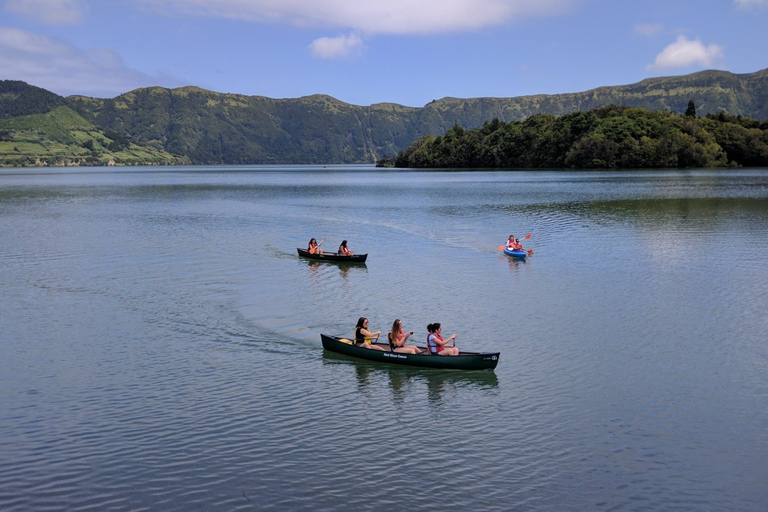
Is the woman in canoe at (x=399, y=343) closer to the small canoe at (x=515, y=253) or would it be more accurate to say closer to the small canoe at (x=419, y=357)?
the small canoe at (x=419, y=357)

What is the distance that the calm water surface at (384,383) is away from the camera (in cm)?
1545

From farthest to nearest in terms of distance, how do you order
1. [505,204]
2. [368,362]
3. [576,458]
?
[505,204]
[368,362]
[576,458]

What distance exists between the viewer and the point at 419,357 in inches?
958

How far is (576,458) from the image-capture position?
1670 cm

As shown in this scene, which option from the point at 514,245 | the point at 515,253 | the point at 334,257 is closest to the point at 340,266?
the point at 334,257

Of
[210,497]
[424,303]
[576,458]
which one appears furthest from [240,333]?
[576,458]

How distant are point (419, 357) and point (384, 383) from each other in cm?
183

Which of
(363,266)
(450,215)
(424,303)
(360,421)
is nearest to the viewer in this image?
(360,421)

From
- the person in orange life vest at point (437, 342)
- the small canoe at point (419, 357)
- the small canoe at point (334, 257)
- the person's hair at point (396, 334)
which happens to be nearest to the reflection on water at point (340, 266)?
the small canoe at point (334, 257)

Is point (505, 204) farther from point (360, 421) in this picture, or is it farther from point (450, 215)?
point (360, 421)

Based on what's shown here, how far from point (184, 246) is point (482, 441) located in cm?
4391

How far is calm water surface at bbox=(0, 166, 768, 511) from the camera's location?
15.5 m

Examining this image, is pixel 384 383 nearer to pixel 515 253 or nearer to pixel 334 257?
pixel 334 257

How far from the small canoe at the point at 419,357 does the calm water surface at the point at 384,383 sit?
42cm
